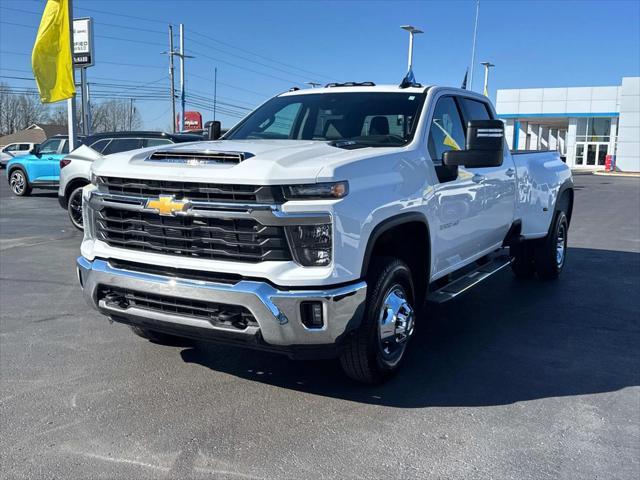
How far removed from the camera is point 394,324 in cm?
407

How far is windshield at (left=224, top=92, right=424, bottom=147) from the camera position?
474cm

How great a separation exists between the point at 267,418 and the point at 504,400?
152cm

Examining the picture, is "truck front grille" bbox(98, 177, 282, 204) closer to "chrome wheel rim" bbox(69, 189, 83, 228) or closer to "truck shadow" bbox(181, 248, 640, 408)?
"truck shadow" bbox(181, 248, 640, 408)

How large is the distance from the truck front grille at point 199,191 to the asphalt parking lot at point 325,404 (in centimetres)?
129

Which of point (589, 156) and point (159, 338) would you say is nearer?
point (159, 338)

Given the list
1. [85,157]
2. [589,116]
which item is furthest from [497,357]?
[589,116]

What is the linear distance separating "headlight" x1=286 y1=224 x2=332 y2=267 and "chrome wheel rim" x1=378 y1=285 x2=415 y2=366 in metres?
0.68

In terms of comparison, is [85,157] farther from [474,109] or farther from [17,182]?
[17,182]

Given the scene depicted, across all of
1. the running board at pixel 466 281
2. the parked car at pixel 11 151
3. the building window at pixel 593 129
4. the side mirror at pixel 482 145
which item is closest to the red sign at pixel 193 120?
the parked car at pixel 11 151

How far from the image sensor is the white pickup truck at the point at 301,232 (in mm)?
3395

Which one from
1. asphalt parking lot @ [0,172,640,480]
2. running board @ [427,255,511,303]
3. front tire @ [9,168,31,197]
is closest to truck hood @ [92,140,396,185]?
running board @ [427,255,511,303]

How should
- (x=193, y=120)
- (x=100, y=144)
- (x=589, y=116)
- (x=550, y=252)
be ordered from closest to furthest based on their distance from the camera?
(x=550, y=252) < (x=100, y=144) < (x=589, y=116) < (x=193, y=120)

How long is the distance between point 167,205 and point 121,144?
28.9ft

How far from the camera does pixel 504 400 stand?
3986 millimetres
